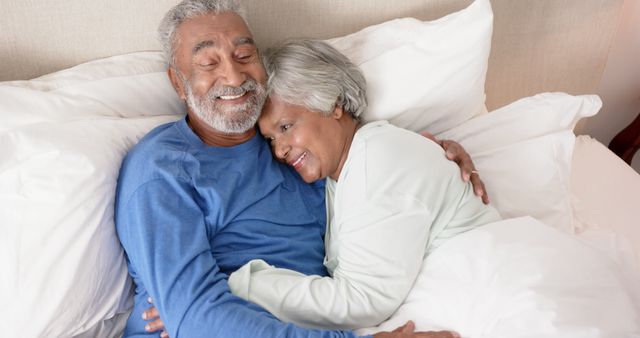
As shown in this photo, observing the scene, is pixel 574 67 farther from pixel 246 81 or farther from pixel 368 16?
pixel 246 81

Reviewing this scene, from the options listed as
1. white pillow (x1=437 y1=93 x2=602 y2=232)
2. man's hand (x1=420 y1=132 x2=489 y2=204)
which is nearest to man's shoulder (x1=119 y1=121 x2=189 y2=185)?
man's hand (x1=420 y1=132 x2=489 y2=204)

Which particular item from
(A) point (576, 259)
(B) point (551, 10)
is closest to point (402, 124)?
(A) point (576, 259)

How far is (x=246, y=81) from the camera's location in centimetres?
140

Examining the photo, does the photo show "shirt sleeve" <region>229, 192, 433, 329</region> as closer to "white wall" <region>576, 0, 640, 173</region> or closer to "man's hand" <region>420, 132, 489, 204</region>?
"man's hand" <region>420, 132, 489, 204</region>

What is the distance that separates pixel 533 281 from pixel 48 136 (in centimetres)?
103

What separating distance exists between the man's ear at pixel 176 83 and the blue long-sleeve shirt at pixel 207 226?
0.09 m

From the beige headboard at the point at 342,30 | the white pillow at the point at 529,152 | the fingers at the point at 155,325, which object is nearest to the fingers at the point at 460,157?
the white pillow at the point at 529,152

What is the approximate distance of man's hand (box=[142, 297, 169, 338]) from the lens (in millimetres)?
1243

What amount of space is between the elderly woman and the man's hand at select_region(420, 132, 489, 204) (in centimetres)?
4

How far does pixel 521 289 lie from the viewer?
1.09 meters

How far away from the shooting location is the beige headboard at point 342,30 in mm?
1451

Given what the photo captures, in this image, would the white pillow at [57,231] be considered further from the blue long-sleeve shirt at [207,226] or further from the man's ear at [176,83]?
the man's ear at [176,83]

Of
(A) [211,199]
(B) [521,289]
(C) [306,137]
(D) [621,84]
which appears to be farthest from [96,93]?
(D) [621,84]

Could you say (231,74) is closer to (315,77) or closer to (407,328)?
(315,77)
